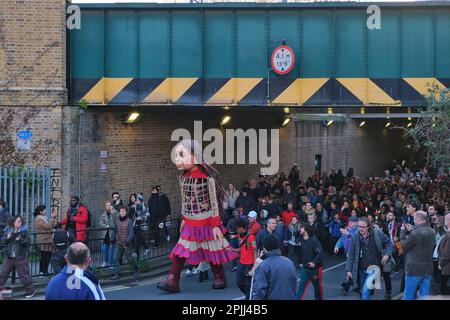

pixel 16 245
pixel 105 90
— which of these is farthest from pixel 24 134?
pixel 16 245

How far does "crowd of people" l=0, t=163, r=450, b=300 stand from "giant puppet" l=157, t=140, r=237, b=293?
53cm

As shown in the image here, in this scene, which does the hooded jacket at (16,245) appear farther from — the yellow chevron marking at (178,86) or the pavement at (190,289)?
the yellow chevron marking at (178,86)

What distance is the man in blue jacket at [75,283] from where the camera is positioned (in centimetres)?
666

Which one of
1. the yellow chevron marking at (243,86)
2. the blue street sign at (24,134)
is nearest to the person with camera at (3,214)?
the blue street sign at (24,134)

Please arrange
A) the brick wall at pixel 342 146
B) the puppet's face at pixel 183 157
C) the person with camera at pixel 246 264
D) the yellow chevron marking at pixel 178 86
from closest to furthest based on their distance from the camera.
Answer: the person with camera at pixel 246 264, the puppet's face at pixel 183 157, the yellow chevron marking at pixel 178 86, the brick wall at pixel 342 146

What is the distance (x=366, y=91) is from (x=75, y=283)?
1274 cm

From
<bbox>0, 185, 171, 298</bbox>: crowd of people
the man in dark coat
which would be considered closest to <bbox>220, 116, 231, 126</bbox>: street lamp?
the man in dark coat

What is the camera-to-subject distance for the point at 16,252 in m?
13.7

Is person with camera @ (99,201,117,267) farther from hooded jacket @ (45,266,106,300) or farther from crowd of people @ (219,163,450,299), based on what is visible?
hooded jacket @ (45,266,106,300)

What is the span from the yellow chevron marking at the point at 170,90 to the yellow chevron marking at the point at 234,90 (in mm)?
749

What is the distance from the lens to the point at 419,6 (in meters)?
17.9
